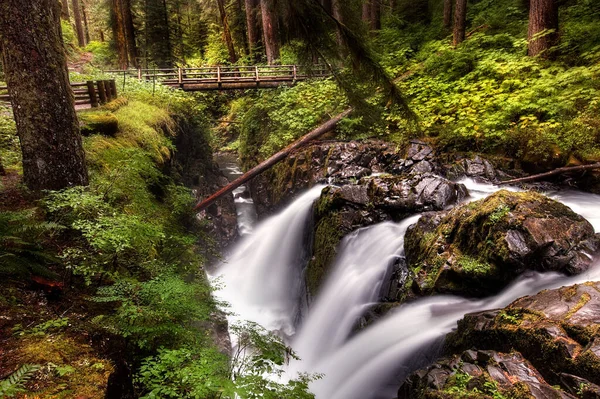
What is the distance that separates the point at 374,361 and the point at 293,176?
812 centimetres

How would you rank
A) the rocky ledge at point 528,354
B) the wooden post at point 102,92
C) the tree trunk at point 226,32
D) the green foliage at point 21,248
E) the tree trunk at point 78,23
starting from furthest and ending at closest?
the tree trunk at point 78,23 → the tree trunk at point 226,32 → the wooden post at point 102,92 → the green foliage at point 21,248 → the rocky ledge at point 528,354

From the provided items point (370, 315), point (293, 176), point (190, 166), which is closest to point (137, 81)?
point (190, 166)

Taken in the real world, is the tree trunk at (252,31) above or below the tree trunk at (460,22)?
above

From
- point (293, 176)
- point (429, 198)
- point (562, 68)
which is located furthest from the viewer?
point (293, 176)

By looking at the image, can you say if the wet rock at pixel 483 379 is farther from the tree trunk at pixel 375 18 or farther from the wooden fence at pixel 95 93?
the tree trunk at pixel 375 18

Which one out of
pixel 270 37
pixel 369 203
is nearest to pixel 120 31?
pixel 270 37

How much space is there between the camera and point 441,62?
512 inches

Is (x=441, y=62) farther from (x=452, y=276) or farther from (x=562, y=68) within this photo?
(x=452, y=276)

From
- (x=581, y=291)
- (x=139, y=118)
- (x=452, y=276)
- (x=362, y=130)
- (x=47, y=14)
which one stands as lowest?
Answer: (x=452, y=276)

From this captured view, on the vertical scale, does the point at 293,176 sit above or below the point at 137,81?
below

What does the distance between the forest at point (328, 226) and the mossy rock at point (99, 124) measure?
47mm

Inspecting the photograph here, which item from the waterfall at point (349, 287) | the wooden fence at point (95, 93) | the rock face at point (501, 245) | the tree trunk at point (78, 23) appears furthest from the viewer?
the tree trunk at point (78, 23)

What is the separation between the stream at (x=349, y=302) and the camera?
5.28 meters

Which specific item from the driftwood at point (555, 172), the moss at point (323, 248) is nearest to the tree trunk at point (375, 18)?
the driftwood at point (555, 172)
